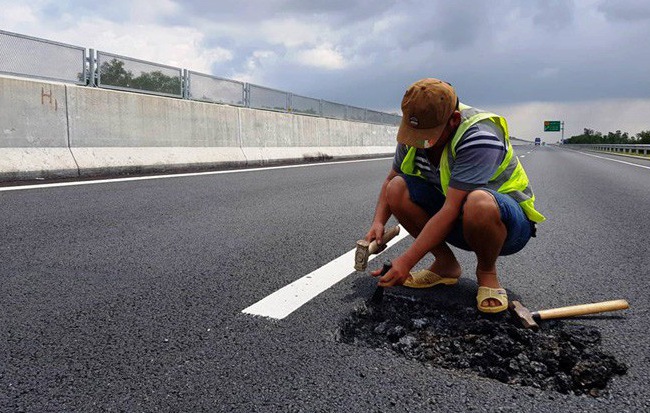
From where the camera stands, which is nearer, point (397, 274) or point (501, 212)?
point (397, 274)

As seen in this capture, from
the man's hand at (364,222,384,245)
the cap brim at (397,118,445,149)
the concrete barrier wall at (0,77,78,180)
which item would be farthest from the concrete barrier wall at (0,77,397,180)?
the cap brim at (397,118,445,149)

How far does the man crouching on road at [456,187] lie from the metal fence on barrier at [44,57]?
7363mm

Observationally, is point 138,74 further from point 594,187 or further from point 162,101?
point 594,187

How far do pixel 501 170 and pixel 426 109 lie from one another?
2.18ft

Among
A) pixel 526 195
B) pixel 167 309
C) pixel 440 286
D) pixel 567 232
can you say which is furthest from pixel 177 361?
pixel 567 232

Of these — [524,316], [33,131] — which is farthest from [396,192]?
[33,131]

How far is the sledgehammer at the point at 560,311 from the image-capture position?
2.59 meters

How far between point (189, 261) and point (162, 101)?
25.2ft

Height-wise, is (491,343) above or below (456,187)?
below

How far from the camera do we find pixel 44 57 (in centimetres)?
854

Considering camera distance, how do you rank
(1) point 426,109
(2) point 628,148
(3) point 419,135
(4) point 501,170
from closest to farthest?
(1) point 426,109 → (3) point 419,135 → (4) point 501,170 → (2) point 628,148

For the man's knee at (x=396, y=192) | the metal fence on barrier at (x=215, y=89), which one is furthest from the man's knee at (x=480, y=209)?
the metal fence on barrier at (x=215, y=89)

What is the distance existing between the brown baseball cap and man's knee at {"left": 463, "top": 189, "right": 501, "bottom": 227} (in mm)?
355

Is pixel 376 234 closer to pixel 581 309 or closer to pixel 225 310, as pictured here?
pixel 225 310
